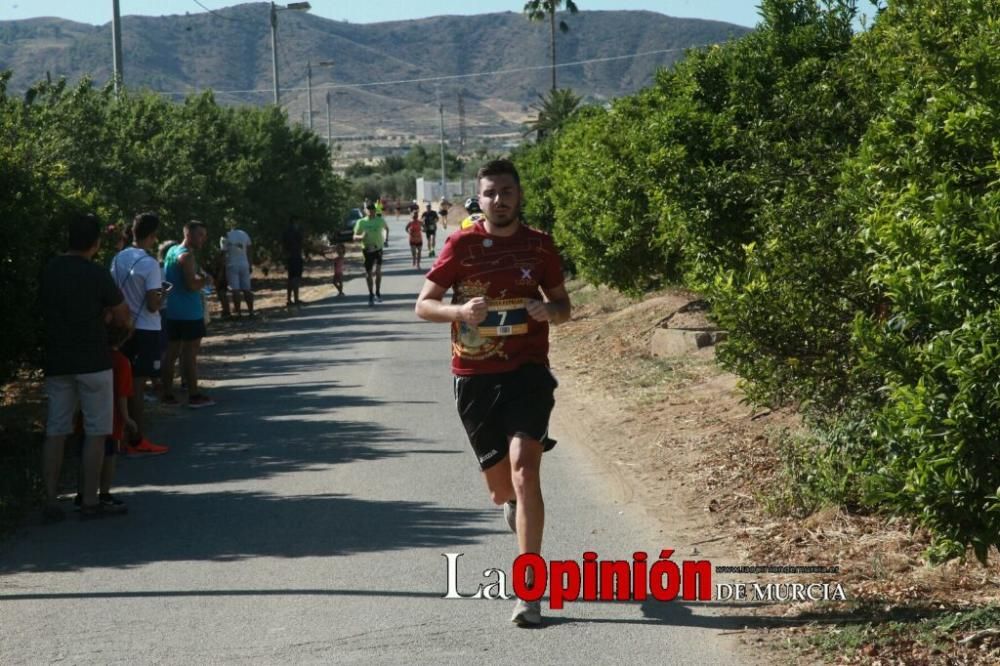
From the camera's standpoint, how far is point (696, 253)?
40.9 feet

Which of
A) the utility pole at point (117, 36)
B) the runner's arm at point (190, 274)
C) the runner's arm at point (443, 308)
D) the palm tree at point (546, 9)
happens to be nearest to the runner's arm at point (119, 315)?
the runner's arm at point (443, 308)

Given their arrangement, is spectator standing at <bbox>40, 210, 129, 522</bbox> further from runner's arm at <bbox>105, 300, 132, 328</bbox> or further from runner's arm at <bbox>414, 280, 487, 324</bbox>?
runner's arm at <bbox>414, 280, 487, 324</bbox>

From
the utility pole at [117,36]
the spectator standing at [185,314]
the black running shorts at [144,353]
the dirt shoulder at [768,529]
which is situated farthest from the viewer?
the utility pole at [117,36]

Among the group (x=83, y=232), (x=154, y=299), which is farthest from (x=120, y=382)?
(x=154, y=299)

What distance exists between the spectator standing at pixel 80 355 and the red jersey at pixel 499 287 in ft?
11.2

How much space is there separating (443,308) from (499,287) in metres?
0.29

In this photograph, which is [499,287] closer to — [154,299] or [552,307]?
[552,307]

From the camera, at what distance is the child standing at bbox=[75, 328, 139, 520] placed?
377 inches

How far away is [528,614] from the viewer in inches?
260

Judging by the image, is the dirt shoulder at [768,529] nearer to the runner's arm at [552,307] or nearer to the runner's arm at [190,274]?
the runner's arm at [552,307]

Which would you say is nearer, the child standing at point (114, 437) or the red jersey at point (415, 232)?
the child standing at point (114, 437)

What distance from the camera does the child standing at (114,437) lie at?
957 centimetres

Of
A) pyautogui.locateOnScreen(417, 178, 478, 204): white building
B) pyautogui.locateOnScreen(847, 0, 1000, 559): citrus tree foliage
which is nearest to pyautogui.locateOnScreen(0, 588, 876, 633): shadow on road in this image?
pyautogui.locateOnScreen(847, 0, 1000, 559): citrus tree foliage

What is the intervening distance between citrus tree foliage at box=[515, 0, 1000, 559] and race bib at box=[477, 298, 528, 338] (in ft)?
4.93
